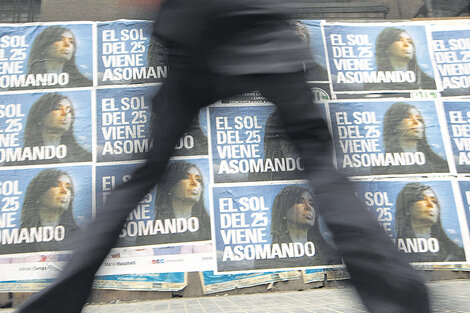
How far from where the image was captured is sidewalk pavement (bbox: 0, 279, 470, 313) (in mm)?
2254

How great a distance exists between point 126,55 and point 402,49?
2282 millimetres

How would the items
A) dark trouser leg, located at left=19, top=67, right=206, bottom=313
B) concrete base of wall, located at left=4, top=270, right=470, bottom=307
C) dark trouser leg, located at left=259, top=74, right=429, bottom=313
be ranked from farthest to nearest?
concrete base of wall, located at left=4, top=270, right=470, bottom=307
dark trouser leg, located at left=19, top=67, right=206, bottom=313
dark trouser leg, located at left=259, top=74, right=429, bottom=313

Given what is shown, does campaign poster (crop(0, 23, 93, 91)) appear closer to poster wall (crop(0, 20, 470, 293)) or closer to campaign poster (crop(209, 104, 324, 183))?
poster wall (crop(0, 20, 470, 293))

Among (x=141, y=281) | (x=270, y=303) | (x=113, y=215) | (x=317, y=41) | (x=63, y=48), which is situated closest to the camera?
(x=113, y=215)

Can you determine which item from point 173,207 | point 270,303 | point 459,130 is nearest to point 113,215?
point 270,303

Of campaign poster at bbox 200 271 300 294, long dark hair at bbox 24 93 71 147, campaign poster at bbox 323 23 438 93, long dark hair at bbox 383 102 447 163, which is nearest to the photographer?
campaign poster at bbox 200 271 300 294

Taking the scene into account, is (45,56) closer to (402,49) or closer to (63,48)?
(63,48)

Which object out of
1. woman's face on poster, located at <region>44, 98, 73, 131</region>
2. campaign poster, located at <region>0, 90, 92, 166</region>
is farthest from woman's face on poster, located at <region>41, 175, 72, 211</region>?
woman's face on poster, located at <region>44, 98, 73, 131</region>

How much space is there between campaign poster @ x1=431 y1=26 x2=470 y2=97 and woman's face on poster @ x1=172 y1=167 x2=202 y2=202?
2.13 m

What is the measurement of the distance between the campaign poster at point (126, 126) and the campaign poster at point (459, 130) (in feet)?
6.50

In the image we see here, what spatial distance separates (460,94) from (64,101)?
317 cm

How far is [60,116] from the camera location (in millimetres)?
3076

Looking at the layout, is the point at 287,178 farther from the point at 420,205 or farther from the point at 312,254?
the point at 420,205

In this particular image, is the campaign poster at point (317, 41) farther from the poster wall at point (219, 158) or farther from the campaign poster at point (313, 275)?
the campaign poster at point (313, 275)
